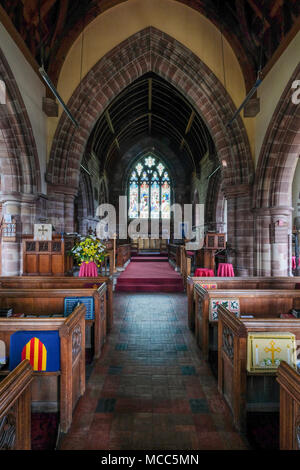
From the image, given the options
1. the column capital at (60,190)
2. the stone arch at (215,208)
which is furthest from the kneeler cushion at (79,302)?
the stone arch at (215,208)

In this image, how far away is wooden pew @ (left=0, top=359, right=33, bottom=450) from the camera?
1.27m

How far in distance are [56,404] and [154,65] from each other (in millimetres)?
9232

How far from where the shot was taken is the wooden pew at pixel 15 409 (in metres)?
1.27

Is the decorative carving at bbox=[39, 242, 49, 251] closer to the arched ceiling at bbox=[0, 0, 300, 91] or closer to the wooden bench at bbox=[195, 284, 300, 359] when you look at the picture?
the wooden bench at bbox=[195, 284, 300, 359]

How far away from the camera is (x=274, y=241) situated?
7379 millimetres

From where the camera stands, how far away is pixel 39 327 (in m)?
2.15

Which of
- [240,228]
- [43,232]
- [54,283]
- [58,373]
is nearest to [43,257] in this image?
[43,232]

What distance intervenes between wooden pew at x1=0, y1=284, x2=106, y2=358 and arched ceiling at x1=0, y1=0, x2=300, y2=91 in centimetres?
654

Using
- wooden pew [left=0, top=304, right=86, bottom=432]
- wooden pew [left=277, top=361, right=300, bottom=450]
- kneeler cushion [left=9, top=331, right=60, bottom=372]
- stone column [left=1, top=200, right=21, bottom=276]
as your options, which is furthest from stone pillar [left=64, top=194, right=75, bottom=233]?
wooden pew [left=277, top=361, right=300, bottom=450]

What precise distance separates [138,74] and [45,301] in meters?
7.98

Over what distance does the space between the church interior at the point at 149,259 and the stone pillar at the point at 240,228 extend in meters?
0.04

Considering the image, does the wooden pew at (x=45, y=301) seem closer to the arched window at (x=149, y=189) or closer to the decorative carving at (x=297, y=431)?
the decorative carving at (x=297, y=431)

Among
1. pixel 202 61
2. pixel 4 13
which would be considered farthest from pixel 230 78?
pixel 4 13

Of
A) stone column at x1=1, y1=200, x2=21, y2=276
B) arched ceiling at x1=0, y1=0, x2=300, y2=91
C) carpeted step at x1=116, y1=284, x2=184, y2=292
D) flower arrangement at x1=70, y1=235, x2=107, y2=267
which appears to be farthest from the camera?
carpeted step at x1=116, y1=284, x2=184, y2=292
